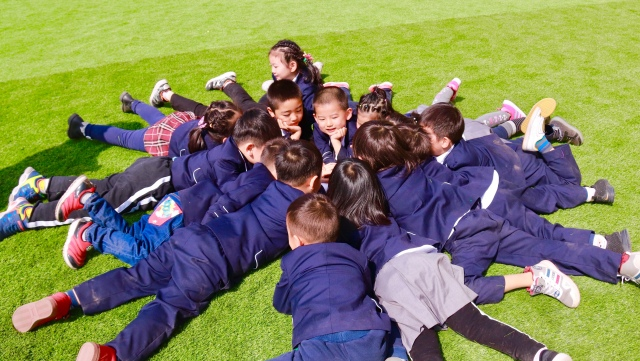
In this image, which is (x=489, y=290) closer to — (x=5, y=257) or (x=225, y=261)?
(x=225, y=261)

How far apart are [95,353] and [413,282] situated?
1.67 meters

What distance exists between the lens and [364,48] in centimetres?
686

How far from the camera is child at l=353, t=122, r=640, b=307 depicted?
2.84 meters

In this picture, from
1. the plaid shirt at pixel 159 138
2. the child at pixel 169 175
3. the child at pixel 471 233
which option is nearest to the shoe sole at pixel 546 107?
the child at pixel 471 233

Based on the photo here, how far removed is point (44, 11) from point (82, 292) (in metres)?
8.38

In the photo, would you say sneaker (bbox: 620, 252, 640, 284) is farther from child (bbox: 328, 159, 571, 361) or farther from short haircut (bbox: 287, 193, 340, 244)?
short haircut (bbox: 287, 193, 340, 244)

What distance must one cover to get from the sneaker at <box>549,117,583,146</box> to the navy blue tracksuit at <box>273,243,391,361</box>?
2.68m

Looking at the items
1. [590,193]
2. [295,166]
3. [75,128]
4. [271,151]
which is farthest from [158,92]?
[590,193]

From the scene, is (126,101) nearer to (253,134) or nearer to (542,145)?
(253,134)

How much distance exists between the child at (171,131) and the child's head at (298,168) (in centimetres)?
106

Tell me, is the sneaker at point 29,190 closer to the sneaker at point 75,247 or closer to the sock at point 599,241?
the sneaker at point 75,247

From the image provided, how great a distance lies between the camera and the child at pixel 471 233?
2.84 metres

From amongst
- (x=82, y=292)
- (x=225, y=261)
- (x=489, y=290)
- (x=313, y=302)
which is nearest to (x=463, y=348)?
(x=489, y=290)

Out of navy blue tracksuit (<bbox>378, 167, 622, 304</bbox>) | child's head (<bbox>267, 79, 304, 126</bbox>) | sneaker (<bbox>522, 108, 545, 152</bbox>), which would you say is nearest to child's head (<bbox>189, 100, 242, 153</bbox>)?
child's head (<bbox>267, 79, 304, 126</bbox>)
